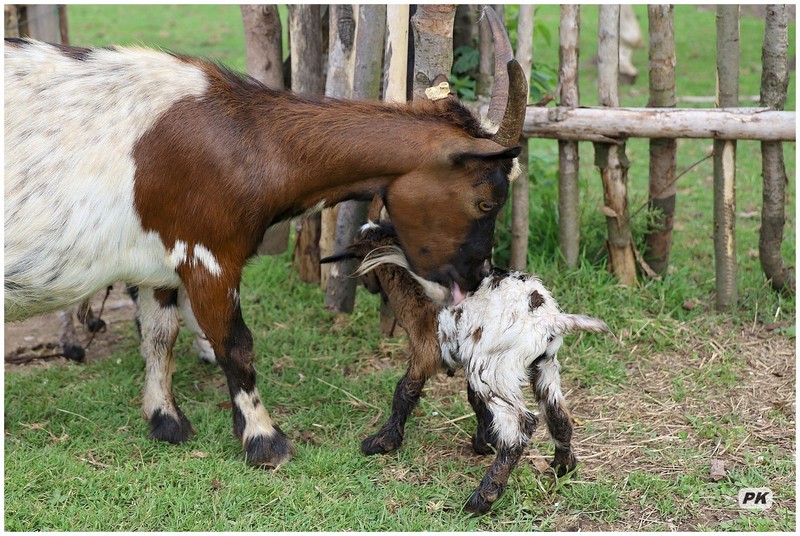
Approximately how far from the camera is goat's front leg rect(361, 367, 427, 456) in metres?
4.57

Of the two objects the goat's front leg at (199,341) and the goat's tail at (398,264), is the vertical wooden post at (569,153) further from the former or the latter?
the goat's front leg at (199,341)

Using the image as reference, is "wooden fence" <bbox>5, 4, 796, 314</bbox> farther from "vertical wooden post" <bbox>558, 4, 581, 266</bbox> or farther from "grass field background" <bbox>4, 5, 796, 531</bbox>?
"grass field background" <bbox>4, 5, 796, 531</bbox>

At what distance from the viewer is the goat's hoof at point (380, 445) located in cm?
458

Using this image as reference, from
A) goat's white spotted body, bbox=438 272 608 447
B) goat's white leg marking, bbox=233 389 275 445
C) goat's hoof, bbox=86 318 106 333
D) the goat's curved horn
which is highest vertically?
the goat's curved horn

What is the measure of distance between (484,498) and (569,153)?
2.64 metres

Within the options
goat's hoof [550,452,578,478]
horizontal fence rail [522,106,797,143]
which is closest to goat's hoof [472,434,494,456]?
goat's hoof [550,452,578,478]

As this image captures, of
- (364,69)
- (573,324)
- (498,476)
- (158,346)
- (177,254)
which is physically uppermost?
(364,69)

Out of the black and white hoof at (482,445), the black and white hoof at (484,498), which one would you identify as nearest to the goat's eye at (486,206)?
the black and white hoof at (482,445)

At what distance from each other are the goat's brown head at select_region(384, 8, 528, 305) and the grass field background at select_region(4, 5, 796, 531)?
101 cm

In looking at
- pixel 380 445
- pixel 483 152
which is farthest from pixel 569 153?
pixel 380 445

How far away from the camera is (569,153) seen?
5.84m

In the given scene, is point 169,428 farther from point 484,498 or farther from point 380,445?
point 484,498

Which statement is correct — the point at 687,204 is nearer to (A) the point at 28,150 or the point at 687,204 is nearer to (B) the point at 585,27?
(A) the point at 28,150

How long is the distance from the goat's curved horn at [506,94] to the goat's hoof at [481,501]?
5.31 feet
